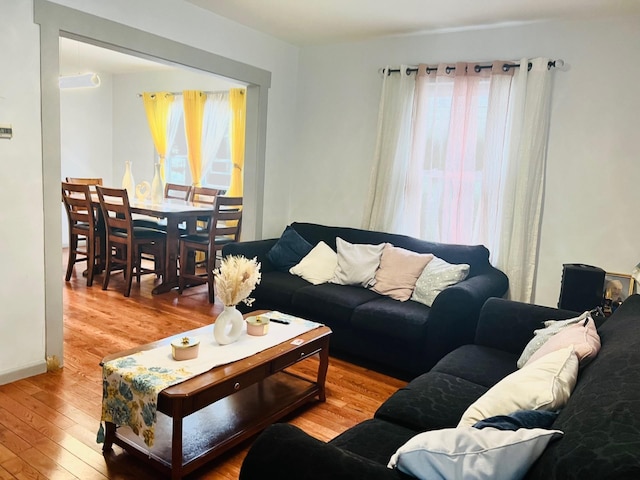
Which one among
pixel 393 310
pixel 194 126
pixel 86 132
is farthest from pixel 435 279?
pixel 86 132

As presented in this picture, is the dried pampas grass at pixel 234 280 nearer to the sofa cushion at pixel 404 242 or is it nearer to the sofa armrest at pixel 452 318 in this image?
the sofa armrest at pixel 452 318

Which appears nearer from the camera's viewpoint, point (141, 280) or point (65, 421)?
point (65, 421)

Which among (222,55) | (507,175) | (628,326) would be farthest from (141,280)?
(628,326)

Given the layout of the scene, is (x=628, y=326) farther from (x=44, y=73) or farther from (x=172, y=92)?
(x=172, y=92)

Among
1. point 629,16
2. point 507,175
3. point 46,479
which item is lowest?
point 46,479

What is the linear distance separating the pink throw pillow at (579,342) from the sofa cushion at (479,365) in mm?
366

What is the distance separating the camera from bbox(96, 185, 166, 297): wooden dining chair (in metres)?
4.78

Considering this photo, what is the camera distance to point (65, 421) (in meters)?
2.50

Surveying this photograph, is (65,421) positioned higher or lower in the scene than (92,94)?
lower

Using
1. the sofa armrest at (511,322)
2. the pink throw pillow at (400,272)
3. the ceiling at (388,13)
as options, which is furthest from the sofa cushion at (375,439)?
the ceiling at (388,13)

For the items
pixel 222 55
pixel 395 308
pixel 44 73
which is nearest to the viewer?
pixel 44 73

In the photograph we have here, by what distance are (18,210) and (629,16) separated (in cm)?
407

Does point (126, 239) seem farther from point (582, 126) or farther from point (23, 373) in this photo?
point (582, 126)

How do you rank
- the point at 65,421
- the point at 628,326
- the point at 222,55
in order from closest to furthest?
the point at 628,326 < the point at 65,421 < the point at 222,55
